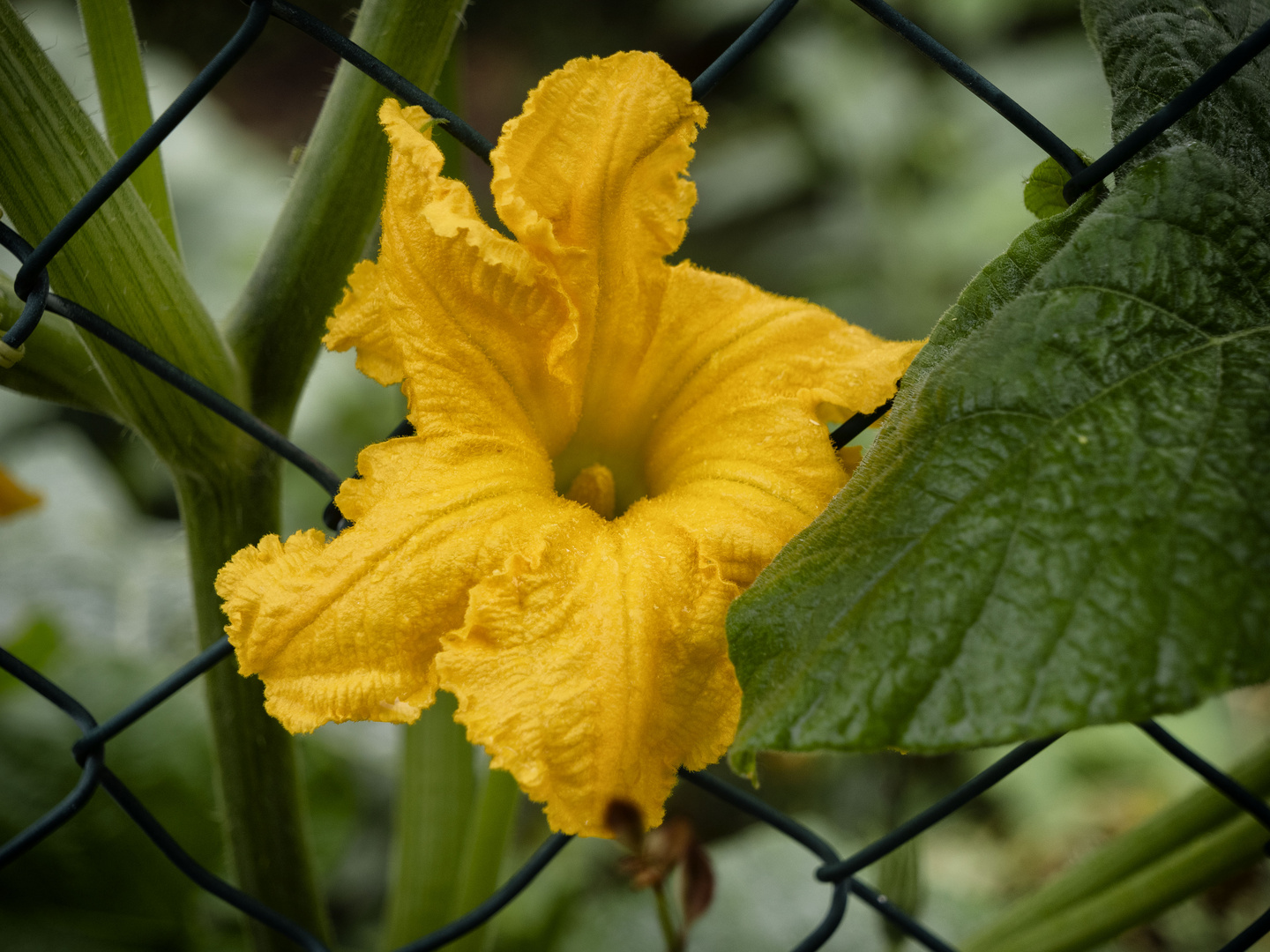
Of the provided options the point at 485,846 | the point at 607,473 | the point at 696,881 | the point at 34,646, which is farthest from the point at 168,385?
the point at 34,646

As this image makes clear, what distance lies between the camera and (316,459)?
2.52ft

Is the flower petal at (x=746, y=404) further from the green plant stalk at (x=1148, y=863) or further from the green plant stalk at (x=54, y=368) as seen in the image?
the green plant stalk at (x=1148, y=863)

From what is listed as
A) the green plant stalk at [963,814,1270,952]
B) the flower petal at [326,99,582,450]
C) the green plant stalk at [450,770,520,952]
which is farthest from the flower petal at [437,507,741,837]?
the green plant stalk at [963,814,1270,952]

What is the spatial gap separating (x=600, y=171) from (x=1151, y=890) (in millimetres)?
832

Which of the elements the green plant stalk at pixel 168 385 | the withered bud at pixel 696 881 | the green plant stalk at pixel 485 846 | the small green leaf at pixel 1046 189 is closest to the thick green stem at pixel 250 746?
the green plant stalk at pixel 168 385

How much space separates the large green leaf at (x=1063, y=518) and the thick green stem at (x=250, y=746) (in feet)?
1.51

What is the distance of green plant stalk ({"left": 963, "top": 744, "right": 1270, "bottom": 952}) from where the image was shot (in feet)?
3.01

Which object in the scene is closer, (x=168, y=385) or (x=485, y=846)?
(x=168, y=385)

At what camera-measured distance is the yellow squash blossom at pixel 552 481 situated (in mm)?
581

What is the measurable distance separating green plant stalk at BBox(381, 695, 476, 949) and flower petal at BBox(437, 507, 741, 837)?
0.43 metres

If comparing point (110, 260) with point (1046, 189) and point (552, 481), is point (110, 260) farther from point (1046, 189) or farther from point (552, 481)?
point (1046, 189)

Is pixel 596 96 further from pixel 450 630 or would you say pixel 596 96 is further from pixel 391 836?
pixel 391 836

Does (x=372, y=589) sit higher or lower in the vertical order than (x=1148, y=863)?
higher

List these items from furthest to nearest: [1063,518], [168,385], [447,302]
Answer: [168,385] → [447,302] → [1063,518]
